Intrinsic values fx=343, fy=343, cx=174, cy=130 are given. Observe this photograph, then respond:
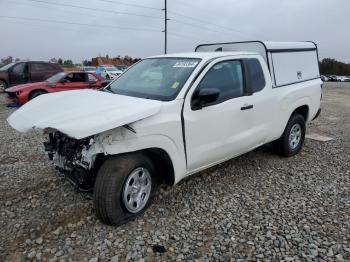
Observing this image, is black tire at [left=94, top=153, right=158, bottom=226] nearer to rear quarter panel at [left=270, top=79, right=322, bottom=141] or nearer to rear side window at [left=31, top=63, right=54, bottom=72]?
rear quarter panel at [left=270, top=79, right=322, bottom=141]

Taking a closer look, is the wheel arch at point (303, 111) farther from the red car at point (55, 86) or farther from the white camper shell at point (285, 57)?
the red car at point (55, 86)

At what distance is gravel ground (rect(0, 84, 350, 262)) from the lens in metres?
3.21

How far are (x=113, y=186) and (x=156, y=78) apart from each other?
157 cm

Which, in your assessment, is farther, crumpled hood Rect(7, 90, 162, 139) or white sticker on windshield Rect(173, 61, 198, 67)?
white sticker on windshield Rect(173, 61, 198, 67)

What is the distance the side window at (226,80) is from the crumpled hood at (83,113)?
2.86 feet

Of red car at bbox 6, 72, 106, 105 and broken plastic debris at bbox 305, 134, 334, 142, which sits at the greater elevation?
red car at bbox 6, 72, 106, 105

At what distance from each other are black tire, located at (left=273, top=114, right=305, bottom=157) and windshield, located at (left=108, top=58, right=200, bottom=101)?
2323mm

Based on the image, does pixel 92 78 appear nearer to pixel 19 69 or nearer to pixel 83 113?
pixel 19 69

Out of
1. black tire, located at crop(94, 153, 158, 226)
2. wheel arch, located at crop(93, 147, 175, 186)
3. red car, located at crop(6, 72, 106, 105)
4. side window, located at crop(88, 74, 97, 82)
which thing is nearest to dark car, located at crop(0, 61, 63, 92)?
red car, located at crop(6, 72, 106, 105)

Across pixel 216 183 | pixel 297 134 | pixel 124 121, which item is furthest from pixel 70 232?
pixel 297 134

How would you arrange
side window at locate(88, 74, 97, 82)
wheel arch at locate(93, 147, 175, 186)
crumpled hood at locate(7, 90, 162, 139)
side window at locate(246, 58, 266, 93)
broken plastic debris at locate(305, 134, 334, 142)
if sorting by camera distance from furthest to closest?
side window at locate(88, 74, 97, 82) < broken plastic debris at locate(305, 134, 334, 142) < side window at locate(246, 58, 266, 93) < wheel arch at locate(93, 147, 175, 186) < crumpled hood at locate(7, 90, 162, 139)

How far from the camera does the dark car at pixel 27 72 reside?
14.9 metres

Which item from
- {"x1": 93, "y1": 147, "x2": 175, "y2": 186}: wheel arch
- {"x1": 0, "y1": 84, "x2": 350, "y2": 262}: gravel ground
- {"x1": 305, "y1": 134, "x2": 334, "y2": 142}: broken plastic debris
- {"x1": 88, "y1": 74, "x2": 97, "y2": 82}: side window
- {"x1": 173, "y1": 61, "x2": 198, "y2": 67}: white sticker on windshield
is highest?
{"x1": 173, "y1": 61, "x2": 198, "y2": 67}: white sticker on windshield

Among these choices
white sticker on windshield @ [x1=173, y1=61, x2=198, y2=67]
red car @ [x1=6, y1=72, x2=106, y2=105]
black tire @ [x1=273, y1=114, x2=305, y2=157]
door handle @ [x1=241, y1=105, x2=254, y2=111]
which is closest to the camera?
white sticker on windshield @ [x1=173, y1=61, x2=198, y2=67]
